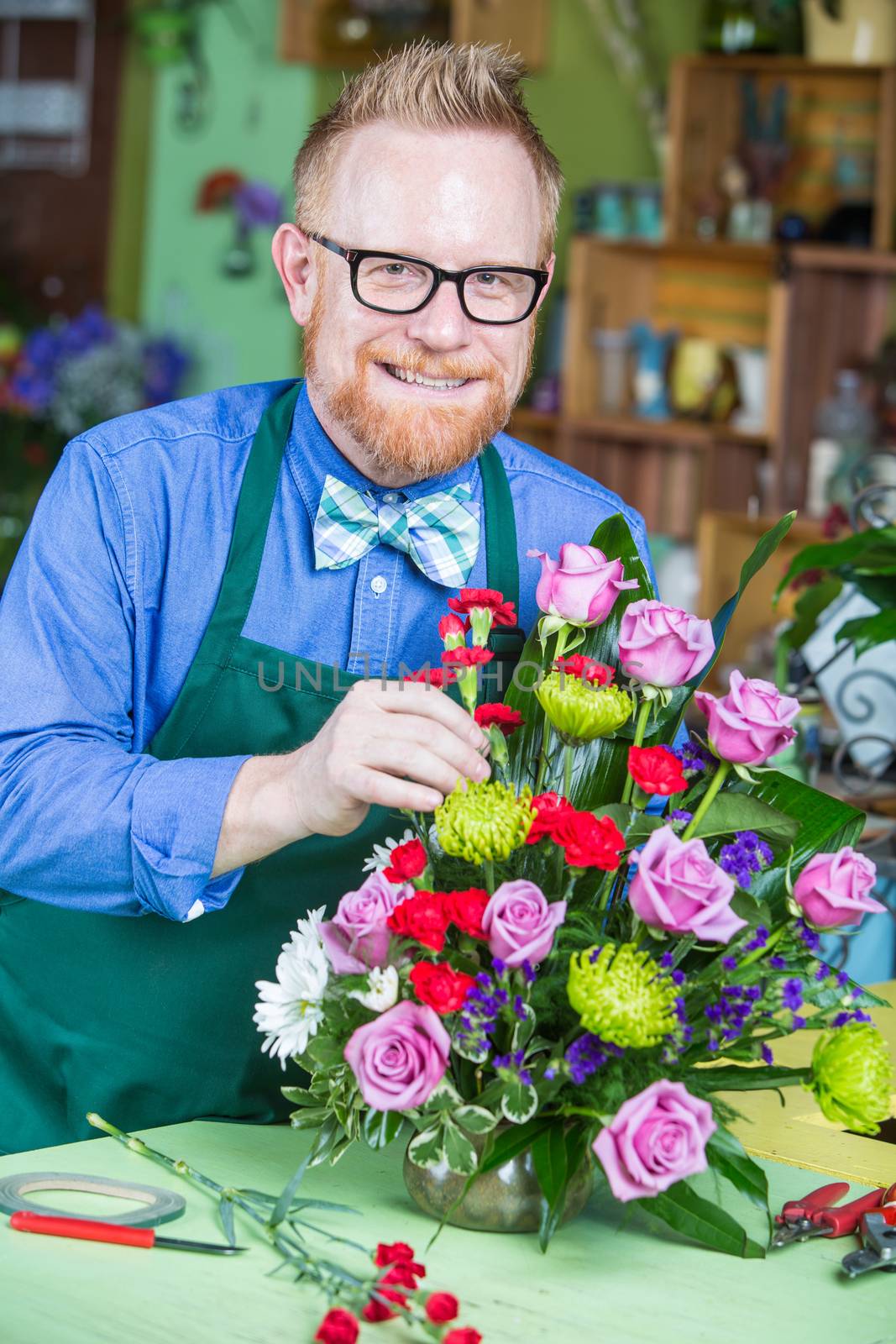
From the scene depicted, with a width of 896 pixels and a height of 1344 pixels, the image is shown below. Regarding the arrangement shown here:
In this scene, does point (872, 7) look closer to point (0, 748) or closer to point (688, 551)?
point (688, 551)

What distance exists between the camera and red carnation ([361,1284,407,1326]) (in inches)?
37.8

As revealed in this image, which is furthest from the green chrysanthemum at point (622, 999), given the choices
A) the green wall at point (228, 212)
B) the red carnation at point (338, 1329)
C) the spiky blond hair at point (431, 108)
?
the green wall at point (228, 212)

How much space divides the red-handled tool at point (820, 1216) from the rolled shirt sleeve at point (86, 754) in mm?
476

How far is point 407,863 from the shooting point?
103 cm

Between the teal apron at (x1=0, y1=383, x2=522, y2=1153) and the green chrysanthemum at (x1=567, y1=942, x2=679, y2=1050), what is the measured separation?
0.54 metres

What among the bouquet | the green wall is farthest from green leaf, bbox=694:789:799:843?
the green wall

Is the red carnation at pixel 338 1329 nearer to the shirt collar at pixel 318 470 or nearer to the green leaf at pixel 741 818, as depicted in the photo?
the green leaf at pixel 741 818

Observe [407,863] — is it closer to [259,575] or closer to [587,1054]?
[587,1054]

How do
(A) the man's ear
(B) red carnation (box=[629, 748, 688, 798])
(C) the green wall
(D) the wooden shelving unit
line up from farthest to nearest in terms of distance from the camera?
(C) the green wall → (D) the wooden shelving unit → (A) the man's ear → (B) red carnation (box=[629, 748, 688, 798])

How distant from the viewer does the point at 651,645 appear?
1.12 metres

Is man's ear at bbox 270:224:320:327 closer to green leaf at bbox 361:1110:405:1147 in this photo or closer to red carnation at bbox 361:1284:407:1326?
green leaf at bbox 361:1110:405:1147

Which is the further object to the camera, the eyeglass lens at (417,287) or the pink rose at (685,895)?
the eyeglass lens at (417,287)

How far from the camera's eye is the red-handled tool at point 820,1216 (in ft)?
3.70

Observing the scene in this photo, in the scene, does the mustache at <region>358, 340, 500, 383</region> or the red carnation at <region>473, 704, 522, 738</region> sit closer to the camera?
the red carnation at <region>473, 704, 522, 738</region>
